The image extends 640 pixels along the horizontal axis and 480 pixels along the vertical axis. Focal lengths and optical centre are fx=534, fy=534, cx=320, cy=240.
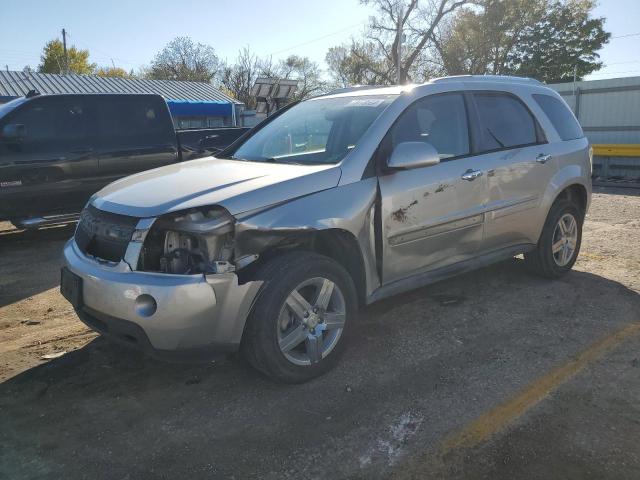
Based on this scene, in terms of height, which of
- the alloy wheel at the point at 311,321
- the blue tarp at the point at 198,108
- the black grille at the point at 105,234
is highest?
the blue tarp at the point at 198,108

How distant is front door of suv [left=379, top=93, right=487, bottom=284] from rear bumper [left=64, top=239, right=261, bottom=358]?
3.95ft

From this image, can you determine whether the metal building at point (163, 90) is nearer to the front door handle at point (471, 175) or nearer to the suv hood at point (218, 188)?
the suv hood at point (218, 188)

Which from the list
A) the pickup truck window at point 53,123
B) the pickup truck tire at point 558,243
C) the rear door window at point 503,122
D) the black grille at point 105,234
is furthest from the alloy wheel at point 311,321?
the pickup truck window at point 53,123

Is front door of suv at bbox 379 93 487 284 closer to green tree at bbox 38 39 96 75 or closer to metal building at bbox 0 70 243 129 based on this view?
metal building at bbox 0 70 243 129

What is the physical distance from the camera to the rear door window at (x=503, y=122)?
4.46 meters

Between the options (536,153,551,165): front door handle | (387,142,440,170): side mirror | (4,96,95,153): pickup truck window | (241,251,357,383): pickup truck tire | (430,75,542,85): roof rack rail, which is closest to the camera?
(241,251,357,383): pickup truck tire

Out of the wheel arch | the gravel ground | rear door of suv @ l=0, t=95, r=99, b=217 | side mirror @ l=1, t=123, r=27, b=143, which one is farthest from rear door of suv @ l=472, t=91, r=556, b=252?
side mirror @ l=1, t=123, r=27, b=143

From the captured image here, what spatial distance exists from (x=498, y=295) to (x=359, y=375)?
6.85ft

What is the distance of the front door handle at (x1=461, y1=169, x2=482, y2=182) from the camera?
13.5 ft

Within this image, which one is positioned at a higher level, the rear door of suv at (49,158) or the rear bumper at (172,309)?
the rear door of suv at (49,158)

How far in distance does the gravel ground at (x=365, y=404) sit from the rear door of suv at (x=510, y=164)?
0.67 metres

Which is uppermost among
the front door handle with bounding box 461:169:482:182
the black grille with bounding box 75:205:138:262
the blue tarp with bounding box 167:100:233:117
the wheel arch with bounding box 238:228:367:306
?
the blue tarp with bounding box 167:100:233:117

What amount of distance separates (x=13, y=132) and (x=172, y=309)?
522cm

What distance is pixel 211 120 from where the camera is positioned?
24344 mm
